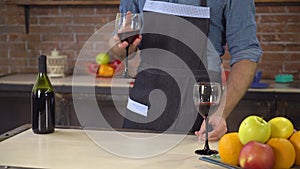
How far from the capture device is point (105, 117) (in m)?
3.29

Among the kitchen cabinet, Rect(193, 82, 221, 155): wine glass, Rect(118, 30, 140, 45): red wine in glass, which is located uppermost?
Rect(118, 30, 140, 45): red wine in glass

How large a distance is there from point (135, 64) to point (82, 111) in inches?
20.8

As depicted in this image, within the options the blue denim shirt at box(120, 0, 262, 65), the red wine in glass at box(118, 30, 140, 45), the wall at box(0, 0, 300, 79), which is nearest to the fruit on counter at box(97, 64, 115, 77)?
the wall at box(0, 0, 300, 79)

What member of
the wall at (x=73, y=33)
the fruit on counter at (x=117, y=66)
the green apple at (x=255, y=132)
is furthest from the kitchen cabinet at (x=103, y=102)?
the green apple at (x=255, y=132)

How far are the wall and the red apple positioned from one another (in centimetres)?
227

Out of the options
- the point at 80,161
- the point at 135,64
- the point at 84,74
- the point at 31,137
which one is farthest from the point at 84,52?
the point at 80,161

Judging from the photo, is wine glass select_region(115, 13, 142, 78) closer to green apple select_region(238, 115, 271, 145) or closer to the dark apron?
the dark apron

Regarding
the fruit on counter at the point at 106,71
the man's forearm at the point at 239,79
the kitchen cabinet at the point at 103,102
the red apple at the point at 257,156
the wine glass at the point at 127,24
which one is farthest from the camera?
the fruit on counter at the point at 106,71

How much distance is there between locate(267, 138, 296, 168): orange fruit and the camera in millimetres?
1271

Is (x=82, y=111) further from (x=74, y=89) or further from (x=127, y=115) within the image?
(x=127, y=115)

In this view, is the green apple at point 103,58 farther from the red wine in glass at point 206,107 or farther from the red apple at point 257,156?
the red apple at point 257,156

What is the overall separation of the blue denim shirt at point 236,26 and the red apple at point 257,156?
708mm

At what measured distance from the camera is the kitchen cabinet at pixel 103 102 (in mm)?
2938

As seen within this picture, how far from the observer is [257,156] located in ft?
4.03
